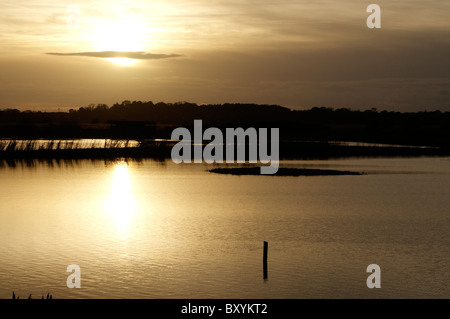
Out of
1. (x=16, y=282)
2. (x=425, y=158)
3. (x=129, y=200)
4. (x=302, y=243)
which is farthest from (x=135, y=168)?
(x=16, y=282)

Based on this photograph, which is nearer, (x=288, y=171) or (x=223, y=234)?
(x=223, y=234)

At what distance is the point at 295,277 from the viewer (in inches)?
1032

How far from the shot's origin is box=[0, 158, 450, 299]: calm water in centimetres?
2497

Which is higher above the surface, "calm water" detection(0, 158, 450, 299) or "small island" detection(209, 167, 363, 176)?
"small island" detection(209, 167, 363, 176)

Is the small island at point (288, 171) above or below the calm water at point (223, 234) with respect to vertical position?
above

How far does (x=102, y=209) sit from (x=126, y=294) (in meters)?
25.2

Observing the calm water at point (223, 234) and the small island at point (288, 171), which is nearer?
the calm water at point (223, 234)

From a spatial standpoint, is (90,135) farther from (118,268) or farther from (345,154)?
(118,268)

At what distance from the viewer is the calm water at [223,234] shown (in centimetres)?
2497

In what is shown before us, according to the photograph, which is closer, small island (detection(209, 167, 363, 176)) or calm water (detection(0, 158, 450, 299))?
calm water (detection(0, 158, 450, 299))

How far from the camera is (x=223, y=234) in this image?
3694 centimetres

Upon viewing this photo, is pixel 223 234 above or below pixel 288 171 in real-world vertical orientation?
below

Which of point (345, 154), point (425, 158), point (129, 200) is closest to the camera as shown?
point (129, 200)
